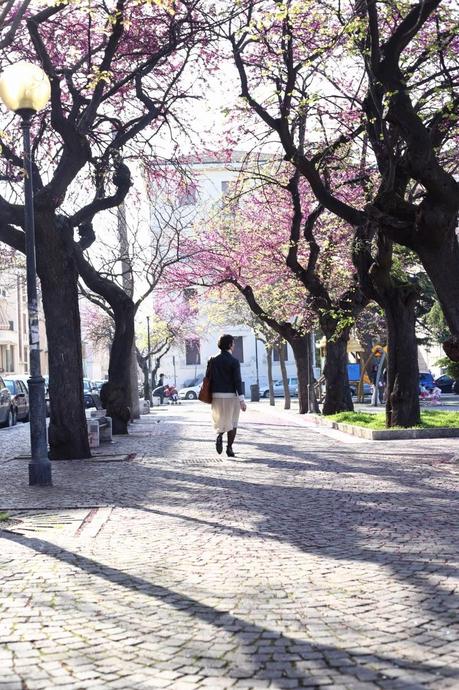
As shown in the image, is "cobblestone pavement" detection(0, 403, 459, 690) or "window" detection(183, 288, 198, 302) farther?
"window" detection(183, 288, 198, 302)

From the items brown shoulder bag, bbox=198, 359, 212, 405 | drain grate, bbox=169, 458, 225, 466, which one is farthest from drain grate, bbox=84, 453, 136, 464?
brown shoulder bag, bbox=198, 359, 212, 405

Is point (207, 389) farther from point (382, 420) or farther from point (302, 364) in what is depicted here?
point (302, 364)

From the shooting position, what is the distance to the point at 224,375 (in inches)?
526

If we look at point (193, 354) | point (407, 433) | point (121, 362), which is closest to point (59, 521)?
point (407, 433)

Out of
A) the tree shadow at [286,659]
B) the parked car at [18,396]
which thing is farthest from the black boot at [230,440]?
the parked car at [18,396]

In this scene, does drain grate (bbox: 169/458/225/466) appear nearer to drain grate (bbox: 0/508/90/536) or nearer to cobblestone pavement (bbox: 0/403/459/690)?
cobblestone pavement (bbox: 0/403/459/690)

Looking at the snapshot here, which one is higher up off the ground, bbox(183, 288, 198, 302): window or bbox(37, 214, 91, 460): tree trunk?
bbox(183, 288, 198, 302): window

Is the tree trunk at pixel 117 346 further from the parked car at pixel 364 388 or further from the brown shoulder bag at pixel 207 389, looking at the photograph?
the parked car at pixel 364 388

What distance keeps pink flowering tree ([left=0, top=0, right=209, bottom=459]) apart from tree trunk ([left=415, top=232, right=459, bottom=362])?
5141 millimetres

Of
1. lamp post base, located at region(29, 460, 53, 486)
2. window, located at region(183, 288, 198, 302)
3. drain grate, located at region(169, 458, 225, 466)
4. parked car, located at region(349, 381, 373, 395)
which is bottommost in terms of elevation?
drain grate, located at region(169, 458, 225, 466)

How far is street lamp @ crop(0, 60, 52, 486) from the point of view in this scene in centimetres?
983

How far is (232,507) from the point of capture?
8.14m

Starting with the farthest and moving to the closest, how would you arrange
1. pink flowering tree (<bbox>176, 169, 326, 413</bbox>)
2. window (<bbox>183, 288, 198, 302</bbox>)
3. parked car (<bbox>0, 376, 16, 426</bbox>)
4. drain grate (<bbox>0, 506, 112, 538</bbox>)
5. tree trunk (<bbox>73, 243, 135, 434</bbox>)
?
window (<bbox>183, 288, 198, 302</bbox>) < pink flowering tree (<bbox>176, 169, 326, 413</bbox>) < parked car (<bbox>0, 376, 16, 426</bbox>) < tree trunk (<bbox>73, 243, 135, 434</bbox>) < drain grate (<bbox>0, 506, 112, 538</bbox>)

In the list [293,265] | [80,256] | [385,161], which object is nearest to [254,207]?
[293,265]
